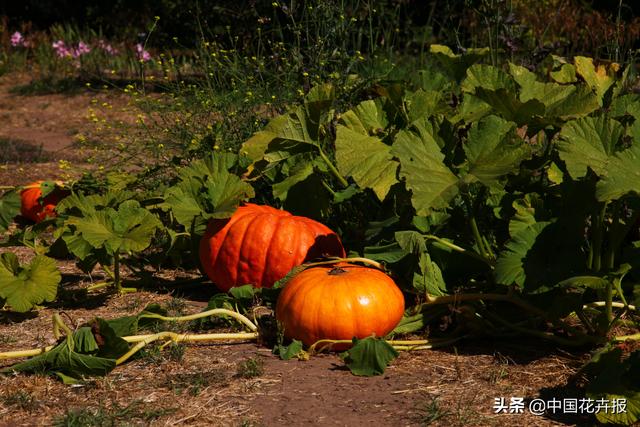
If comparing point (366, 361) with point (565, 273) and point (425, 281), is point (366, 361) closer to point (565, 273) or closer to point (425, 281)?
point (425, 281)

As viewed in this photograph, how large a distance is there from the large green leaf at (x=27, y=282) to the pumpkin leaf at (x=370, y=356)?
1.33 metres

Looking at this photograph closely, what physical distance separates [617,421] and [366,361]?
0.82 meters

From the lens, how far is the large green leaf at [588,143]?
2.97 m

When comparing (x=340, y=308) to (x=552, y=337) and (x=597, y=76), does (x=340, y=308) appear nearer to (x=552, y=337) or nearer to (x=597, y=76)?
(x=552, y=337)

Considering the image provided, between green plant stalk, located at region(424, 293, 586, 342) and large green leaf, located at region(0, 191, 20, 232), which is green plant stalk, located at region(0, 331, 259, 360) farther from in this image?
large green leaf, located at region(0, 191, 20, 232)

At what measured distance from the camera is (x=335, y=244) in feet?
13.1

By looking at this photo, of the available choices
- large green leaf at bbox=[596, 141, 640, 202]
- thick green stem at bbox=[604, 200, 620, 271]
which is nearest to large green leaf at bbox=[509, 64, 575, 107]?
thick green stem at bbox=[604, 200, 620, 271]

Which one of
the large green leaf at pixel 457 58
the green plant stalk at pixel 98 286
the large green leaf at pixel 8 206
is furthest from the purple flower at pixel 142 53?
the large green leaf at pixel 457 58

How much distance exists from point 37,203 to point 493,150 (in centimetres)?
313

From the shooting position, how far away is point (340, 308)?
3256 millimetres

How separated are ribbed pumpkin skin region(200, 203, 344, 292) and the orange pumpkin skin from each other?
1.34 m

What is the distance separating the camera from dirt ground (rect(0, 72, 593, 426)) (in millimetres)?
2719

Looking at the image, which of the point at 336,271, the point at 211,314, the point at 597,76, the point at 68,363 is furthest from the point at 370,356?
the point at 597,76

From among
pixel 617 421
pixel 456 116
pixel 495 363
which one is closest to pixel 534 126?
pixel 456 116
